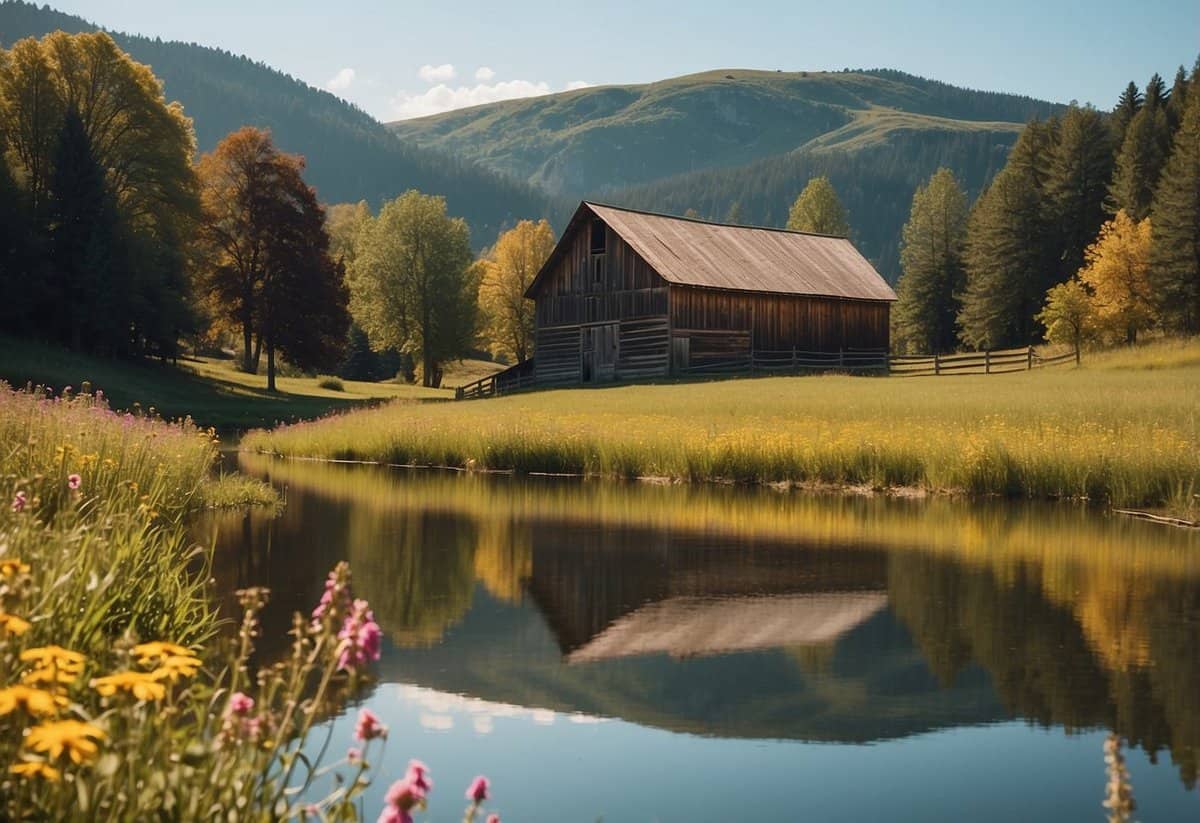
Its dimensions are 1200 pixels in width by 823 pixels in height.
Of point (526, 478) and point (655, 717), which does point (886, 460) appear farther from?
point (655, 717)

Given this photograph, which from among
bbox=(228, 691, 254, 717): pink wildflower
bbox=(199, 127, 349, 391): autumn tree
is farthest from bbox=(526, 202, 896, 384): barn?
bbox=(228, 691, 254, 717): pink wildflower

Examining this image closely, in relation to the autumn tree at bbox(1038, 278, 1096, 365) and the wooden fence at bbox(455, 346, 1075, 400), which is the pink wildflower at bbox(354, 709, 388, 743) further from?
the autumn tree at bbox(1038, 278, 1096, 365)

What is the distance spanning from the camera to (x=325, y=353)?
66.4 metres

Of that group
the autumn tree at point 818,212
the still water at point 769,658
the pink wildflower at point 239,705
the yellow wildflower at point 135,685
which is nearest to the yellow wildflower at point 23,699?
the yellow wildflower at point 135,685

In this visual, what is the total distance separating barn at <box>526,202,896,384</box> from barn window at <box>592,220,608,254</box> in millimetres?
49

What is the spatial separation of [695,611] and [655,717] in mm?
4386

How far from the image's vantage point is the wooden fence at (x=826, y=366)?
5994 cm

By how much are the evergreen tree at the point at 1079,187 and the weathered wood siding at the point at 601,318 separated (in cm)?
3211

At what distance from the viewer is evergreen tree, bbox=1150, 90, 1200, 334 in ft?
209

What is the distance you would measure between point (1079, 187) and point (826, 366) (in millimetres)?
28160

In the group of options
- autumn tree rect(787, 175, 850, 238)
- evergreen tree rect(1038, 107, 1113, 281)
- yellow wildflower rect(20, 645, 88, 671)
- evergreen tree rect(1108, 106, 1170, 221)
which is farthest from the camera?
autumn tree rect(787, 175, 850, 238)

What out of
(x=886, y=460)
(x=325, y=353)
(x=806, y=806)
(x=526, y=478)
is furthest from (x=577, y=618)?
(x=325, y=353)

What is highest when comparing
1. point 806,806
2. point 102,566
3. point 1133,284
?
point 1133,284

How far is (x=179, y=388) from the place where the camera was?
5844cm
